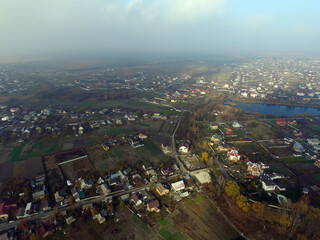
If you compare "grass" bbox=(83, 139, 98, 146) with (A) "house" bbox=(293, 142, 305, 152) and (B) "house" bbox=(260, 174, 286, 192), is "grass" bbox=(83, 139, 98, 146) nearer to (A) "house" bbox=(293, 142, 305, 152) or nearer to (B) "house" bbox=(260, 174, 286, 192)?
(B) "house" bbox=(260, 174, 286, 192)

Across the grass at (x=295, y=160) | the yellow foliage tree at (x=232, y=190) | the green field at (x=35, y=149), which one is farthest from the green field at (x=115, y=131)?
the grass at (x=295, y=160)

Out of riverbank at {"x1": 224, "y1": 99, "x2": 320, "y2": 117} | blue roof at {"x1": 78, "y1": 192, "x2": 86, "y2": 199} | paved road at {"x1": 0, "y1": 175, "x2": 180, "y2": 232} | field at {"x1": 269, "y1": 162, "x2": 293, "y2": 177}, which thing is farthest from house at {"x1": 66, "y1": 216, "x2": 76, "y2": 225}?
riverbank at {"x1": 224, "y1": 99, "x2": 320, "y2": 117}

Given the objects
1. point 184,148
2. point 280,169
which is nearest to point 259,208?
point 280,169

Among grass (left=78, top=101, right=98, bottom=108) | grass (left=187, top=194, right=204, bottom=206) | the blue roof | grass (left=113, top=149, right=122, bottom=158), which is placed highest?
the blue roof

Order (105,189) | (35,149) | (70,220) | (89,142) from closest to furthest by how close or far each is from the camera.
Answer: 1. (70,220)
2. (105,189)
3. (35,149)
4. (89,142)

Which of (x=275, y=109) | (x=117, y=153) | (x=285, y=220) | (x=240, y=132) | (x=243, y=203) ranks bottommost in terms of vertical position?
(x=275, y=109)

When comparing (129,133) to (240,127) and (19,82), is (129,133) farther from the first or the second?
(19,82)

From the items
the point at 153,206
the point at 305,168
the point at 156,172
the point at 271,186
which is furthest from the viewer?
the point at 305,168

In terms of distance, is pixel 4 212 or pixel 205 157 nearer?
pixel 4 212

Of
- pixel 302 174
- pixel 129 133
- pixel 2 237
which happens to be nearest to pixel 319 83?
pixel 302 174

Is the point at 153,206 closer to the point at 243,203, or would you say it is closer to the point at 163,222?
the point at 163,222
